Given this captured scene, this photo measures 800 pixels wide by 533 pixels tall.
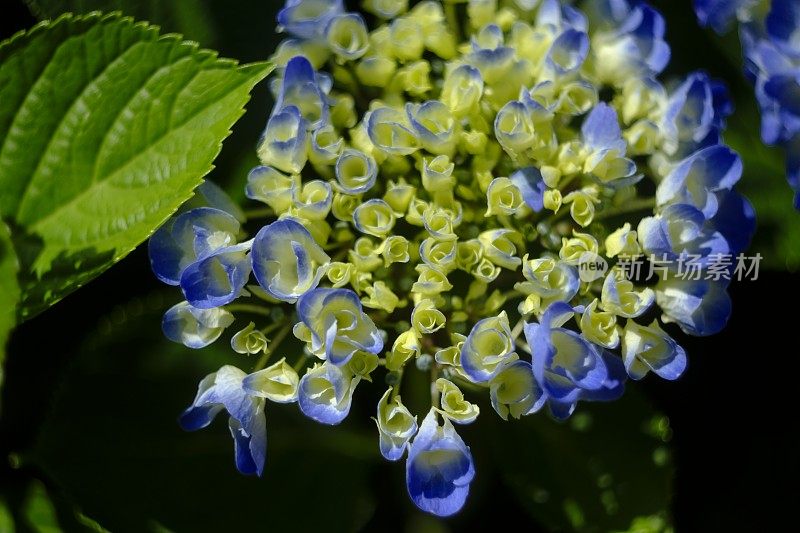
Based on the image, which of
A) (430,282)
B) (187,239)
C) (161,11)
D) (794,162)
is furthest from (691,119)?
(161,11)

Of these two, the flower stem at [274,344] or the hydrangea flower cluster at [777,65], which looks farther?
the hydrangea flower cluster at [777,65]

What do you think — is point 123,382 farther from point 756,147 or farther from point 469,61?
point 756,147

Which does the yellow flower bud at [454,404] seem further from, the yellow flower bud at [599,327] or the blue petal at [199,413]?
the blue petal at [199,413]

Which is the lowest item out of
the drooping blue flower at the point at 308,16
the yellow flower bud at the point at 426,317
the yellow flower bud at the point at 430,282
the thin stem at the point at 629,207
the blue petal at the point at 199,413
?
the thin stem at the point at 629,207

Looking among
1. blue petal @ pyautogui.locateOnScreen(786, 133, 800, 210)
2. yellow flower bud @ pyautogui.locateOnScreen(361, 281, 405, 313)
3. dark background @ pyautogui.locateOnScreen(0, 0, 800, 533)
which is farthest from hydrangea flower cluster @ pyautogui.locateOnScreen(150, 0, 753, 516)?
dark background @ pyautogui.locateOnScreen(0, 0, 800, 533)

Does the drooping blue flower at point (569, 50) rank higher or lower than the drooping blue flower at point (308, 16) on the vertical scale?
lower

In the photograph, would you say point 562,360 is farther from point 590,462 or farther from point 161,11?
→ point 161,11

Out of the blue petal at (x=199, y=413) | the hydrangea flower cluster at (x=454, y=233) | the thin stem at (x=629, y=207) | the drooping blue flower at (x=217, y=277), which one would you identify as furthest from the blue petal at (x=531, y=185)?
the blue petal at (x=199, y=413)
